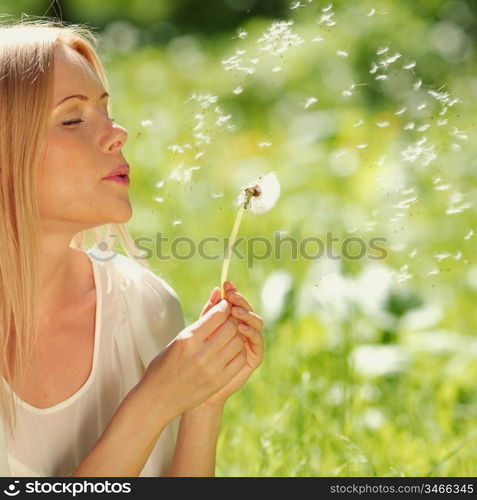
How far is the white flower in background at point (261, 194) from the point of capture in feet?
3.75

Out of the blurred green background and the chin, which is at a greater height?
the chin

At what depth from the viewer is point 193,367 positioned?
1.16 meters

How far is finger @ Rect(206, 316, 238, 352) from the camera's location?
116 centimetres

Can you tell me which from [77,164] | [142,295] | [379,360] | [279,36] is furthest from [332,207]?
[77,164]

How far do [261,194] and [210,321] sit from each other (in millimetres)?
170

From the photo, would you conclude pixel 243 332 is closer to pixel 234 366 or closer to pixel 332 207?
pixel 234 366

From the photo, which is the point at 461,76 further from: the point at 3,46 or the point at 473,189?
the point at 3,46

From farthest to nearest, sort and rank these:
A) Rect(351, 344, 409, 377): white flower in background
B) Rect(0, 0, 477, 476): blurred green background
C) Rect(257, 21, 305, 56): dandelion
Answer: Rect(351, 344, 409, 377): white flower in background, Rect(0, 0, 477, 476): blurred green background, Rect(257, 21, 305, 56): dandelion

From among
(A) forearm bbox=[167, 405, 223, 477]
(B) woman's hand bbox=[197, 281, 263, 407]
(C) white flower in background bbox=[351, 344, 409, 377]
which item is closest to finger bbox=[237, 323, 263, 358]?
(B) woman's hand bbox=[197, 281, 263, 407]

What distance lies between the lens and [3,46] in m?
1.17

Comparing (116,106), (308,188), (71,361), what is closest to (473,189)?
(308,188)

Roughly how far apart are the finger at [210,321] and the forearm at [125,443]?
0.35ft

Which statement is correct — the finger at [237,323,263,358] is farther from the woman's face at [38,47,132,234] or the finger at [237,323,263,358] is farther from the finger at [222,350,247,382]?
the woman's face at [38,47,132,234]

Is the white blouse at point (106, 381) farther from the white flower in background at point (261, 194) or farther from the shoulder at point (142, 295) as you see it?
the white flower in background at point (261, 194)
